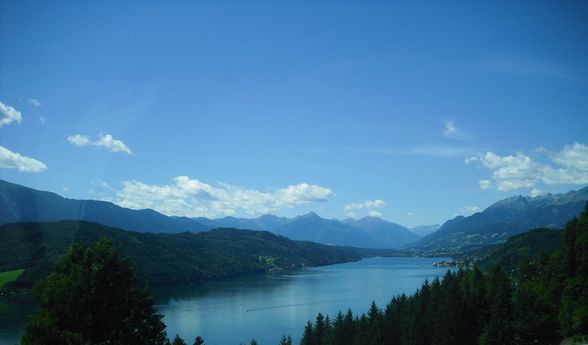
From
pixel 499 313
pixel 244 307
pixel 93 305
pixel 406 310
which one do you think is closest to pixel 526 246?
pixel 244 307

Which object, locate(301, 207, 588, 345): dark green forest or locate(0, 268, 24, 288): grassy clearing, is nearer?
locate(301, 207, 588, 345): dark green forest

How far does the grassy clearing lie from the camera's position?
14277 cm

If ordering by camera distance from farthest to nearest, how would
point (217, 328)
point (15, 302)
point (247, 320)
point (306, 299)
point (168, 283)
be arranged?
point (168, 283) → point (306, 299) → point (15, 302) → point (247, 320) → point (217, 328)

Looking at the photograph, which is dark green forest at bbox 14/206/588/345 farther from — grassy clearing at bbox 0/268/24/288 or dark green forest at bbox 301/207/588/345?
grassy clearing at bbox 0/268/24/288

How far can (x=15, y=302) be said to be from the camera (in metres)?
120

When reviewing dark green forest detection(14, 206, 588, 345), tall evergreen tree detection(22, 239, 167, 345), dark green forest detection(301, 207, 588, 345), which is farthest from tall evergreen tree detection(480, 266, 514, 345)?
tall evergreen tree detection(22, 239, 167, 345)

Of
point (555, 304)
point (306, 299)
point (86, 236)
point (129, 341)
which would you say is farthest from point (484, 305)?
point (86, 236)

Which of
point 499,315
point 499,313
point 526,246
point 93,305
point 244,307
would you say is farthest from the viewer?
point 526,246

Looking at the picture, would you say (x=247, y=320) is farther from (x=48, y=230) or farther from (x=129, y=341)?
(x=48, y=230)

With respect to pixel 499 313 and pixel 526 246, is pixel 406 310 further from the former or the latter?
pixel 526 246

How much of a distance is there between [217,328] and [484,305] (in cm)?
5616

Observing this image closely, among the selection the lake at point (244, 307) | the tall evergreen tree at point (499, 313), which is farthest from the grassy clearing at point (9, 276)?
the tall evergreen tree at point (499, 313)

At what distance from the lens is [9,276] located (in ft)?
486

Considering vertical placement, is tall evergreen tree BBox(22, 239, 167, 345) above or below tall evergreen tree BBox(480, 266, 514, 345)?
above
